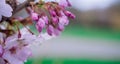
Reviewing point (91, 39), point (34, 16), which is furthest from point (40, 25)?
point (91, 39)

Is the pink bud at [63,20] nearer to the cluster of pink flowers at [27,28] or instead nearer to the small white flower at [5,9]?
the cluster of pink flowers at [27,28]

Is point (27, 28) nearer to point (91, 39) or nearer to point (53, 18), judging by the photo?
point (53, 18)

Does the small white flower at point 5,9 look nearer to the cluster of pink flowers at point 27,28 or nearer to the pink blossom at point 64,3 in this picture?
the cluster of pink flowers at point 27,28

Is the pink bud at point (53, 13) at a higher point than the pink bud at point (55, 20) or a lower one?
higher

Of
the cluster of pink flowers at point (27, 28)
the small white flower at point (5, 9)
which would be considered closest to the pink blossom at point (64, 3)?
the cluster of pink flowers at point (27, 28)

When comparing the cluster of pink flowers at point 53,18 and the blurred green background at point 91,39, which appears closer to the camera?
the cluster of pink flowers at point 53,18

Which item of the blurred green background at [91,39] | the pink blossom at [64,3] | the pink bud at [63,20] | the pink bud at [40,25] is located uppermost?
the blurred green background at [91,39]

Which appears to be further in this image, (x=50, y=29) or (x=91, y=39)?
(x=91, y=39)

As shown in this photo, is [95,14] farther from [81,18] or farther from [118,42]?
[118,42]

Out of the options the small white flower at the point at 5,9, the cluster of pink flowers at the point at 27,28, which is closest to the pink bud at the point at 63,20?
the cluster of pink flowers at the point at 27,28
